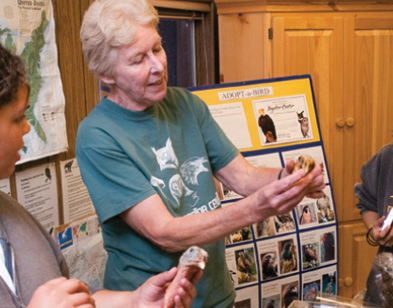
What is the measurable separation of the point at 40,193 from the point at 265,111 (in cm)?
115

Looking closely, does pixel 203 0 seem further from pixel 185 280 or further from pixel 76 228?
pixel 185 280

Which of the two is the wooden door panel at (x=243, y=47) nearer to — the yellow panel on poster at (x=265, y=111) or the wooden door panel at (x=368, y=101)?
the yellow panel on poster at (x=265, y=111)

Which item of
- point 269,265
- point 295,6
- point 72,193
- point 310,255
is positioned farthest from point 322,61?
point 72,193

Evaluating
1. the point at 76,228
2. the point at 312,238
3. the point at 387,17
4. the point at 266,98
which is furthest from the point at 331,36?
the point at 76,228

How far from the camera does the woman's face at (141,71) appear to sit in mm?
1413

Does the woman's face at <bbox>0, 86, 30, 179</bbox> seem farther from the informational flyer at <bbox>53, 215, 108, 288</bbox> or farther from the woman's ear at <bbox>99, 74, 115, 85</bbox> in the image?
the informational flyer at <bbox>53, 215, 108, 288</bbox>

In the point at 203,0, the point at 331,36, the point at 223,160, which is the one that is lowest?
the point at 223,160

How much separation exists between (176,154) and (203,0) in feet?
6.57

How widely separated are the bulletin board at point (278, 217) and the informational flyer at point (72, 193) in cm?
65

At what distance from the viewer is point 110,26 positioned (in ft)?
4.50

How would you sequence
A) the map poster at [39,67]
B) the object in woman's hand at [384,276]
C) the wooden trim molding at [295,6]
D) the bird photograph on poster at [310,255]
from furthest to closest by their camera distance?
the wooden trim molding at [295,6] → the bird photograph on poster at [310,255] → the map poster at [39,67] → the object in woman's hand at [384,276]

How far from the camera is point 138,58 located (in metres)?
1.42

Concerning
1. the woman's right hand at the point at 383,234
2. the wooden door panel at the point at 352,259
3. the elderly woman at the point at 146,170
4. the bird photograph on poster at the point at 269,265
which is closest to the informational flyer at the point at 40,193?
the elderly woman at the point at 146,170

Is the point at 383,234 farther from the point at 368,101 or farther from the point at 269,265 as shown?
the point at 368,101
